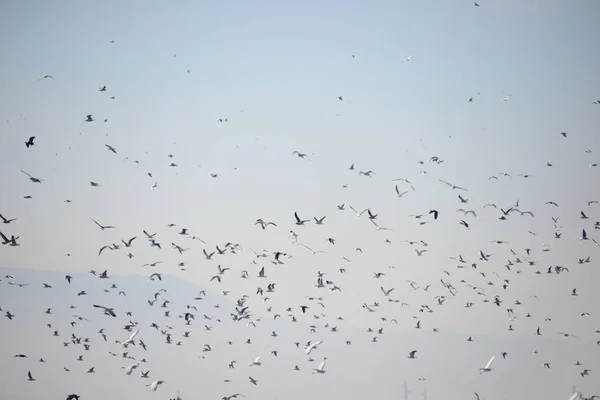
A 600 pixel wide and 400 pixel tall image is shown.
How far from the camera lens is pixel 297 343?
61.3m

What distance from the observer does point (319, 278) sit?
5288cm

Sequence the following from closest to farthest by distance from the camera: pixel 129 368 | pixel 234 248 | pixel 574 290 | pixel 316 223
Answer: pixel 129 368 < pixel 316 223 < pixel 234 248 < pixel 574 290

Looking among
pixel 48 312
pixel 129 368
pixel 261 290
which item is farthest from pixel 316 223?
pixel 48 312

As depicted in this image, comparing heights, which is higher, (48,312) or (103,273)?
(103,273)

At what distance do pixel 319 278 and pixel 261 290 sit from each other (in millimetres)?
3625

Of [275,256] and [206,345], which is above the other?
[275,256]

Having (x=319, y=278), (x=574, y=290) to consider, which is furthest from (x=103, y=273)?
(x=574, y=290)

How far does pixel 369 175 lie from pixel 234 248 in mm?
8926

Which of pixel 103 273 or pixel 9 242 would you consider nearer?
pixel 9 242

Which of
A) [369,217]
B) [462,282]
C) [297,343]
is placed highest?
[369,217]

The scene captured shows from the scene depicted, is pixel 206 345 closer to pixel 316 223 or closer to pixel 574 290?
pixel 316 223

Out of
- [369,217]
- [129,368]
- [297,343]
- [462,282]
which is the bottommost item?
[297,343]

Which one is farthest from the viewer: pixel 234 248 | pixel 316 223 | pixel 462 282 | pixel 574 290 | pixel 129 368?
pixel 462 282

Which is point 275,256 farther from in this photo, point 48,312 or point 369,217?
point 48,312
